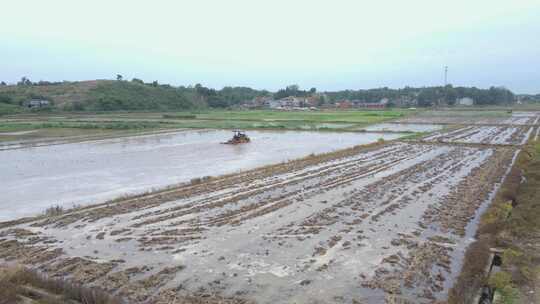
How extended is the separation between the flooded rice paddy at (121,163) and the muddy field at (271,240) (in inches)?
73.3

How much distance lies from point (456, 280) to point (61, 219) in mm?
8177

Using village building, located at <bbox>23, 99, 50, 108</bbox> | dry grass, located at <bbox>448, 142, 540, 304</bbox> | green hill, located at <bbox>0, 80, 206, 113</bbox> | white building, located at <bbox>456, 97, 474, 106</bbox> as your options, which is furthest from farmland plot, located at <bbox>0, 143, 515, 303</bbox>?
white building, located at <bbox>456, 97, 474, 106</bbox>

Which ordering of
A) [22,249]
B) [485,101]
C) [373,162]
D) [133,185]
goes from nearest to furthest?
[22,249]
[133,185]
[373,162]
[485,101]

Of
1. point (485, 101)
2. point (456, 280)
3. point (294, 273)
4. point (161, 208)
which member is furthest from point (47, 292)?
point (485, 101)

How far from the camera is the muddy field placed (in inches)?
229

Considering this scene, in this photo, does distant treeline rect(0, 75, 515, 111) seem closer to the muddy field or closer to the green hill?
the green hill

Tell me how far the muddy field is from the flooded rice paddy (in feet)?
6.10

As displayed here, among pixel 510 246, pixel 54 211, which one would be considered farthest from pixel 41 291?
pixel 510 246

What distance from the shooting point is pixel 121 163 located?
56.2 ft

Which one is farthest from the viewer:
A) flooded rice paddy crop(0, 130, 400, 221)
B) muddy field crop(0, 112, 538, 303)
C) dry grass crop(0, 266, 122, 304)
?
flooded rice paddy crop(0, 130, 400, 221)

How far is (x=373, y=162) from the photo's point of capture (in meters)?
16.9

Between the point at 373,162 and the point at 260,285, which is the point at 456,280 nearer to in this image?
the point at 260,285

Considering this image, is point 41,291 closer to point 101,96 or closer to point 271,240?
point 271,240

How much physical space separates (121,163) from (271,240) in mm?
11494
